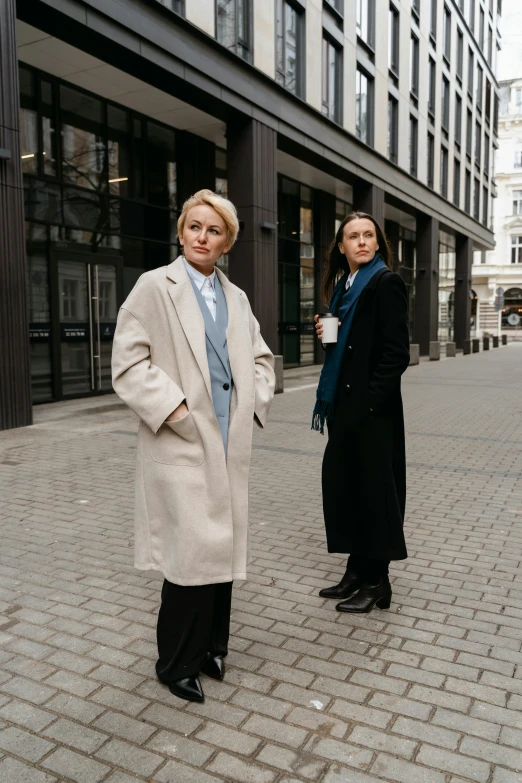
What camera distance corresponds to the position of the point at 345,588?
3689 millimetres

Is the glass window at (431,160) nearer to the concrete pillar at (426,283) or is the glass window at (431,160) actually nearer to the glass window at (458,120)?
the concrete pillar at (426,283)

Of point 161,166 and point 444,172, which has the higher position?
point 444,172

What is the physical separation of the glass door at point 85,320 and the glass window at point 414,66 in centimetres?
1699

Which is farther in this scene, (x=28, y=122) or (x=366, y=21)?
(x=366, y=21)

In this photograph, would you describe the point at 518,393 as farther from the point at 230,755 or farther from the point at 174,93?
the point at 230,755

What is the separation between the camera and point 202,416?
2.58 meters

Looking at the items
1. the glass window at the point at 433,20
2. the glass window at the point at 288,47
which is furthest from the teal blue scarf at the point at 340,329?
the glass window at the point at 433,20

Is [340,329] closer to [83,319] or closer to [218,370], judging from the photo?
[218,370]

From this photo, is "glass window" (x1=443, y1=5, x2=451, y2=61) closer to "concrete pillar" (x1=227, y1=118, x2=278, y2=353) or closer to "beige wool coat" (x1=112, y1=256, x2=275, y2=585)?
"concrete pillar" (x1=227, y1=118, x2=278, y2=353)

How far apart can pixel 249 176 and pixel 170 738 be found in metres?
12.6

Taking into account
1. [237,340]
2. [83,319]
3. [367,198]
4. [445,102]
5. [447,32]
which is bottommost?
[237,340]

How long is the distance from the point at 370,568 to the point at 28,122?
10.6 metres

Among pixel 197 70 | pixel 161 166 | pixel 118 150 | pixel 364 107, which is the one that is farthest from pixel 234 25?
pixel 364 107

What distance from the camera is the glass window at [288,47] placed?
15.0 metres
